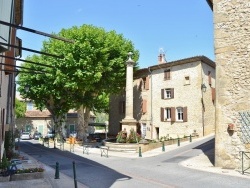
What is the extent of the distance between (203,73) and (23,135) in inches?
1149

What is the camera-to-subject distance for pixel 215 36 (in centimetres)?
1458

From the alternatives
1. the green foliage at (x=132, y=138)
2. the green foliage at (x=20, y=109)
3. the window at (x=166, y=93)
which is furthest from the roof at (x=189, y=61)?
the green foliage at (x=20, y=109)

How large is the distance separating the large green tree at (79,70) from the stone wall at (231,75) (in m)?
13.5

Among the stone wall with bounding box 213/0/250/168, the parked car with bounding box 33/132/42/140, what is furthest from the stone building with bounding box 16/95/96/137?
the stone wall with bounding box 213/0/250/168

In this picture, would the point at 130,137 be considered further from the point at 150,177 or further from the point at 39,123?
A: the point at 39,123

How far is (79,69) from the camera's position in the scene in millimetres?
24953

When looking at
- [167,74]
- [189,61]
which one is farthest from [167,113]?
[189,61]

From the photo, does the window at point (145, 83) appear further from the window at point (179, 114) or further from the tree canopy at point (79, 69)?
the window at point (179, 114)

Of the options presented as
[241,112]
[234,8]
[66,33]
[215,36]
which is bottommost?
[241,112]

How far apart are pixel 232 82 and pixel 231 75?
0.36 meters

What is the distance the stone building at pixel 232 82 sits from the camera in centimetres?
1328

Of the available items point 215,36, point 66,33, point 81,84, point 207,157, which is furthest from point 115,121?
point 215,36

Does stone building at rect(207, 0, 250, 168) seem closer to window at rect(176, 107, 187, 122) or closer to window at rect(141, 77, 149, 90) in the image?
window at rect(176, 107, 187, 122)

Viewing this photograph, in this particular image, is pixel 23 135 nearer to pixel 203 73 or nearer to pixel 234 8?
pixel 203 73
